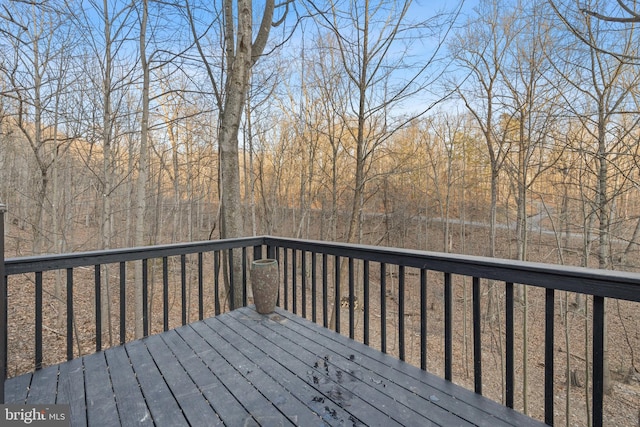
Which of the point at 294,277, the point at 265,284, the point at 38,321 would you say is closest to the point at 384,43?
the point at 294,277

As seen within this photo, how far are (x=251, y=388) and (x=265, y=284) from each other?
1199 millimetres

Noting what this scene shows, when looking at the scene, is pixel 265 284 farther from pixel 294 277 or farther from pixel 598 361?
pixel 598 361

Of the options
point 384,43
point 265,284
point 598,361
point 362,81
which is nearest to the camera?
point 598,361

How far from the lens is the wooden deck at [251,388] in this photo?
147 centimetres

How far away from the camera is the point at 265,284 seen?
2.86m

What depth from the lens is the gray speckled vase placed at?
2842 millimetres

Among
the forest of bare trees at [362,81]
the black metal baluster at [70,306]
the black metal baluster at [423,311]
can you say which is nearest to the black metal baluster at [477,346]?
the black metal baluster at [423,311]

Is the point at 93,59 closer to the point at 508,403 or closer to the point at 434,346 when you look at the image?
the point at 508,403

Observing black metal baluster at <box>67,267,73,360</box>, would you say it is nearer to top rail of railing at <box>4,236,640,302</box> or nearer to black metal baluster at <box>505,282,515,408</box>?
top rail of railing at <box>4,236,640,302</box>

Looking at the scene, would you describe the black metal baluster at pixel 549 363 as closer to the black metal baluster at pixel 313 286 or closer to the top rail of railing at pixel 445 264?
the top rail of railing at pixel 445 264

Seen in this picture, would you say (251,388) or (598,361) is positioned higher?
(598,361)

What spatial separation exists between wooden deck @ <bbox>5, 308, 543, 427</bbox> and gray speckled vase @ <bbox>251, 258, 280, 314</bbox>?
56 cm

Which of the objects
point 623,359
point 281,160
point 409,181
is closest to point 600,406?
point 623,359

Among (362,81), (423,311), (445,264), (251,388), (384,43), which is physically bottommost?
(251,388)
